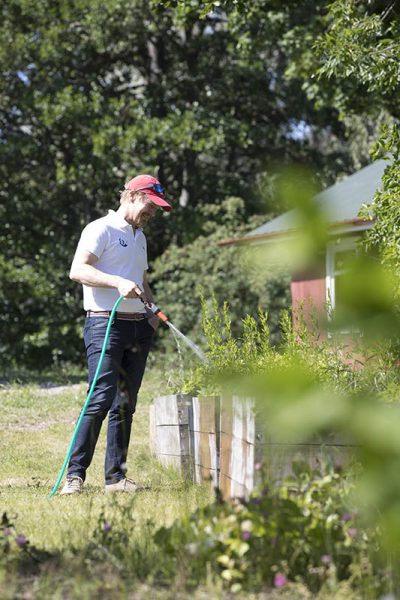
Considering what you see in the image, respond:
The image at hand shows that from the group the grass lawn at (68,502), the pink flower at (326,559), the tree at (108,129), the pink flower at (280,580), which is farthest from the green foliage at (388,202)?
the tree at (108,129)

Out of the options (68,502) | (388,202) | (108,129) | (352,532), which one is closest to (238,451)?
(68,502)

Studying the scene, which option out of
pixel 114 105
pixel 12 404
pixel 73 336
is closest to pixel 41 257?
pixel 73 336

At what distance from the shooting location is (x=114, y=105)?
18.6 meters

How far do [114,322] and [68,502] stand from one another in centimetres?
107

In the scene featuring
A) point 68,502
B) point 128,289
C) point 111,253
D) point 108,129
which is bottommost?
point 68,502

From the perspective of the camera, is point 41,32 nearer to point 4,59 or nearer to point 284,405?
Result: point 4,59

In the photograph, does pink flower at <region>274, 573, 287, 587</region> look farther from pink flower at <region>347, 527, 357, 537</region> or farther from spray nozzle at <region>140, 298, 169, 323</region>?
spray nozzle at <region>140, 298, 169, 323</region>

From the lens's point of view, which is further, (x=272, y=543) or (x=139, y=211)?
(x=139, y=211)

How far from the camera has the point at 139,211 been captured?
5469 millimetres

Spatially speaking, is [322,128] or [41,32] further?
[322,128]

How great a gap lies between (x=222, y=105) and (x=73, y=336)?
5843 mm

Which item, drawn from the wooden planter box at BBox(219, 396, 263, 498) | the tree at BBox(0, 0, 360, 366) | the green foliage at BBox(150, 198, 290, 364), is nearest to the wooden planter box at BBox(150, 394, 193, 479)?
the wooden planter box at BBox(219, 396, 263, 498)

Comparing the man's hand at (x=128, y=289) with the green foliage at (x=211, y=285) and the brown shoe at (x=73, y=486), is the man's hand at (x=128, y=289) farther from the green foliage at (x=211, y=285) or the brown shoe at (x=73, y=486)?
the green foliage at (x=211, y=285)

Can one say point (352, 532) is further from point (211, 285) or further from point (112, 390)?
point (211, 285)
